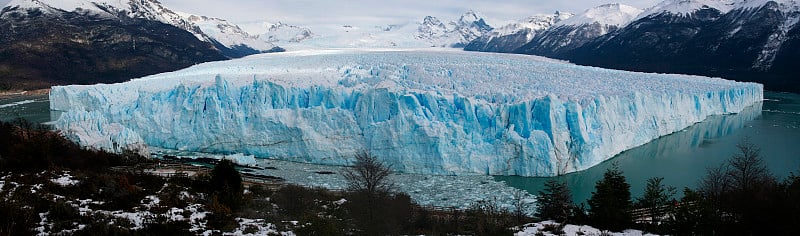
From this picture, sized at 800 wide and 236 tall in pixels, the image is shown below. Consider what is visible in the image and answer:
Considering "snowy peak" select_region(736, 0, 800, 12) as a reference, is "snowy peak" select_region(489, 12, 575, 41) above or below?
Result: above

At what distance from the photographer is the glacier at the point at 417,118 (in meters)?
16.1

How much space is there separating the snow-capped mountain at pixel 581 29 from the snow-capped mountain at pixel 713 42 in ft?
40.6

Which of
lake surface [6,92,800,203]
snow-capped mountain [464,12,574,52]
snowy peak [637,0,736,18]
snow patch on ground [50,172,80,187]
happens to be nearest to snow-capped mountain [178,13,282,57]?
snow-capped mountain [464,12,574,52]

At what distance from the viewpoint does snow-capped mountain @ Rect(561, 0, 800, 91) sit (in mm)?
52875

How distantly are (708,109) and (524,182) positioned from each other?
15752mm

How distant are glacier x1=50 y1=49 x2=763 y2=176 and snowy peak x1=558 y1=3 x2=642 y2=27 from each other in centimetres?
8305

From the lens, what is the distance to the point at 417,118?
654 inches

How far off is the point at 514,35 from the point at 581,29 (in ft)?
78.2

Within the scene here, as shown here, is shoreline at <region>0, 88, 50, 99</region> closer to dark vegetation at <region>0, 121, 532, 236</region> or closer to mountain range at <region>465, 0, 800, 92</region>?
dark vegetation at <region>0, 121, 532, 236</region>

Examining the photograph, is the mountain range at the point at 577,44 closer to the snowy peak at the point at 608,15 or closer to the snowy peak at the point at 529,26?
the snowy peak at the point at 608,15

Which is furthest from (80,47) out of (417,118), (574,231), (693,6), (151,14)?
(693,6)

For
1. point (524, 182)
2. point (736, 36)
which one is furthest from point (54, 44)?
point (736, 36)

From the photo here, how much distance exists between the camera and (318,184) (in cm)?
1484

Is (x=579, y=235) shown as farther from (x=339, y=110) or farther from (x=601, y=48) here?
(x=601, y=48)
